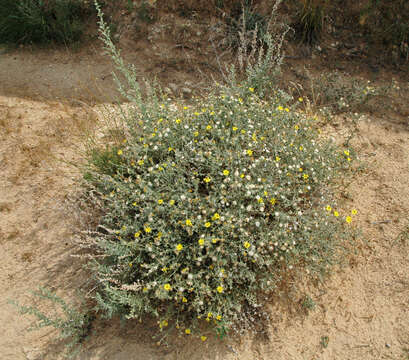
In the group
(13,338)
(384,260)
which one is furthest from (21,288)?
(384,260)

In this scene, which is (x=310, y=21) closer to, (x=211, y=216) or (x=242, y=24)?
(x=242, y=24)

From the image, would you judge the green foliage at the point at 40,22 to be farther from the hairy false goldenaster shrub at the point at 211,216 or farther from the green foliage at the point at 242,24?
the hairy false goldenaster shrub at the point at 211,216

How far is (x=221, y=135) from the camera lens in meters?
3.05

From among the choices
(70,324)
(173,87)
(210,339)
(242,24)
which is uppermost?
(242,24)

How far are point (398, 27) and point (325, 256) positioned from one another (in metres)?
4.07

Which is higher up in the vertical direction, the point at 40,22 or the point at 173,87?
the point at 40,22

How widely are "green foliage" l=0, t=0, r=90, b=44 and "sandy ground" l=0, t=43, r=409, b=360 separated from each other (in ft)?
5.34

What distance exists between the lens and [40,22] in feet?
18.2

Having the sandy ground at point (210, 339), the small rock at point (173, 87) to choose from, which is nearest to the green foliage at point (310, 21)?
the sandy ground at point (210, 339)

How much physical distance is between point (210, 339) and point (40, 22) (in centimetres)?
572

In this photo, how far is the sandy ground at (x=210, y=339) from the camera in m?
2.62

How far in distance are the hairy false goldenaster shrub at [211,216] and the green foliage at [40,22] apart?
336 cm

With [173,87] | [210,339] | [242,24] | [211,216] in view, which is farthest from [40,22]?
[210,339]

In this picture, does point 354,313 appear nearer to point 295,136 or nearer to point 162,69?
point 295,136
